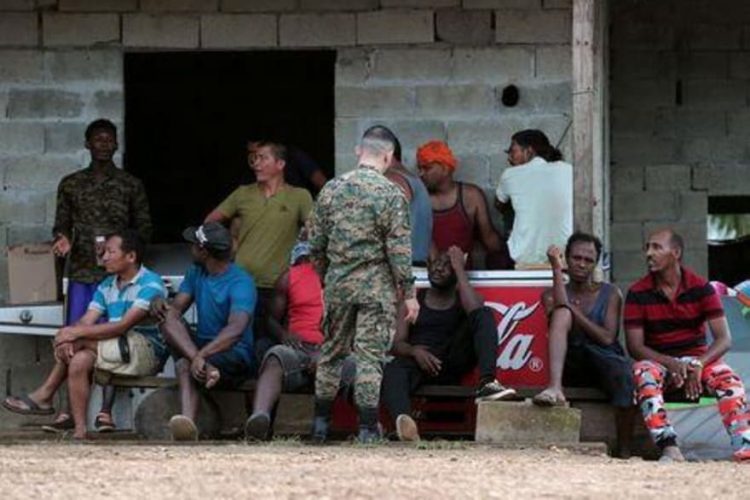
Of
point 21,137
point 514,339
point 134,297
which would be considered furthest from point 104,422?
point 514,339

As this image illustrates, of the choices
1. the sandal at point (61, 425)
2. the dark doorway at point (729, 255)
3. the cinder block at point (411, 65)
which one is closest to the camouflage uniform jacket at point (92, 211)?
the sandal at point (61, 425)

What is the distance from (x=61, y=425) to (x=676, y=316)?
12.6 feet

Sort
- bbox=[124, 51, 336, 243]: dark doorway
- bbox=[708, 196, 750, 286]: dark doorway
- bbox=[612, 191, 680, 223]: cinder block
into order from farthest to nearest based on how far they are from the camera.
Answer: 1. bbox=[124, 51, 336, 243]: dark doorway
2. bbox=[708, 196, 750, 286]: dark doorway
3. bbox=[612, 191, 680, 223]: cinder block

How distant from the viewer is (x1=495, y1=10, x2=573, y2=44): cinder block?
1493 cm

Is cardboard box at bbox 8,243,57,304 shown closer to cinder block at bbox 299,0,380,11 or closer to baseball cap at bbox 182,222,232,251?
baseball cap at bbox 182,222,232,251

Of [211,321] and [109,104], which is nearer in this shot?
[211,321]

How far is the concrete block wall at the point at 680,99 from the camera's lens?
1769 cm

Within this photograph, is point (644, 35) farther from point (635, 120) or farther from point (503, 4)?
point (503, 4)

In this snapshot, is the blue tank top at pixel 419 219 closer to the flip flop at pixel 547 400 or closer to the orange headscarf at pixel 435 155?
the orange headscarf at pixel 435 155

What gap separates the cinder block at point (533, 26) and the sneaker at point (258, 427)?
3.50 m

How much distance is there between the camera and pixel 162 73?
19750 millimetres

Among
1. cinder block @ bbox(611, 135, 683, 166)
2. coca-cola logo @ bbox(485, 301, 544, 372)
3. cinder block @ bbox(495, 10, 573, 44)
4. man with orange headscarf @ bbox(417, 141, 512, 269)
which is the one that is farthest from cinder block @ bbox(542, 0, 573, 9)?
cinder block @ bbox(611, 135, 683, 166)

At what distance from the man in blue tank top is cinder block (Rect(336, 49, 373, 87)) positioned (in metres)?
2.20

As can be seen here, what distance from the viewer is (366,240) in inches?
492
